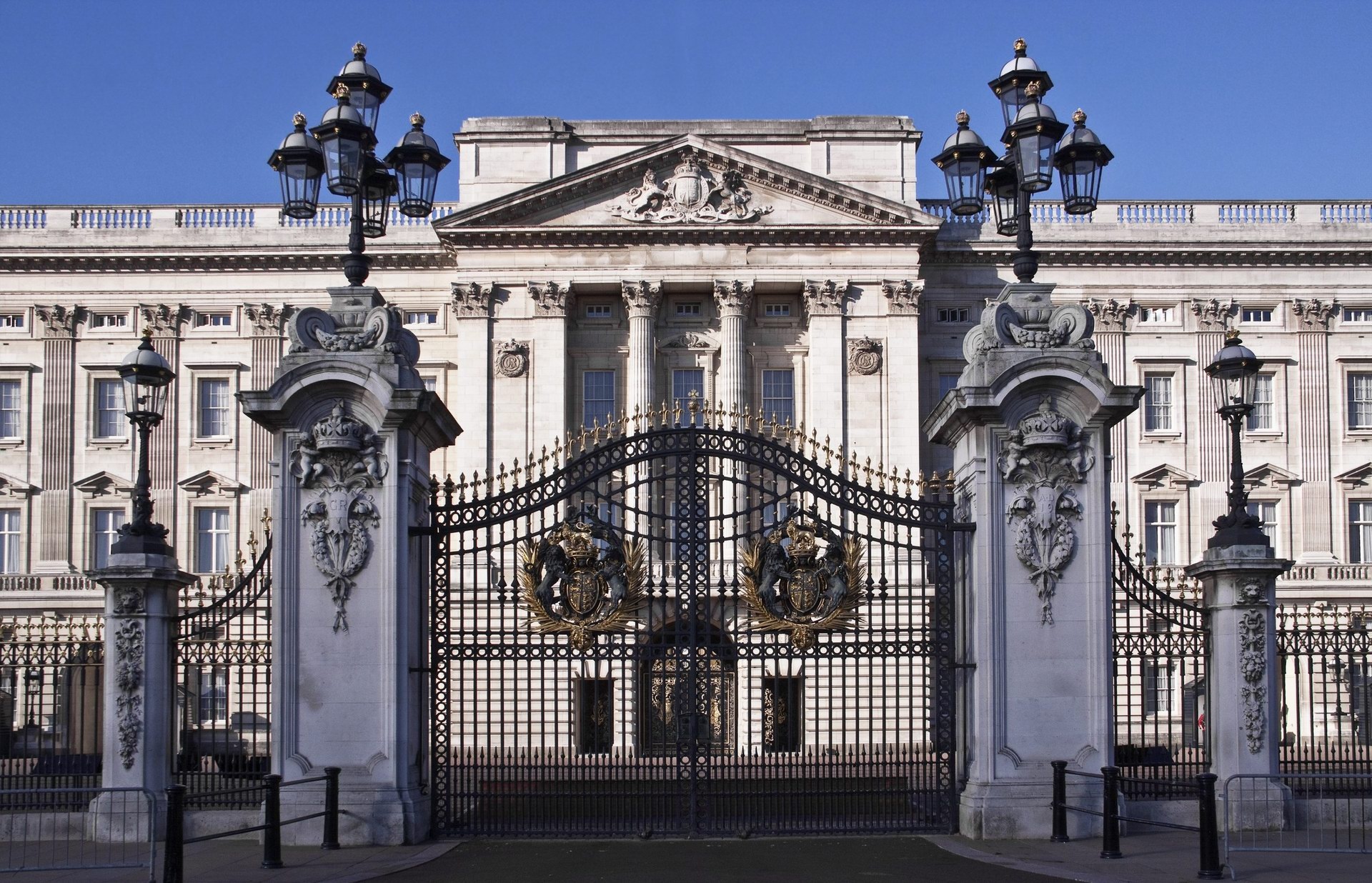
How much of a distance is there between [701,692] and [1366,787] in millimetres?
8171

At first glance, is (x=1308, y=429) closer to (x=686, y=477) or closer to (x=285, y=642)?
(x=686, y=477)

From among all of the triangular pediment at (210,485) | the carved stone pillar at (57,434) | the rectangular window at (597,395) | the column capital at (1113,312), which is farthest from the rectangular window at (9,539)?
the column capital at (1113,312)

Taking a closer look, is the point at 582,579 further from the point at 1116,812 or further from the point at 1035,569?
the point at 1116,812

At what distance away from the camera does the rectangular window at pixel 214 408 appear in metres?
51.0

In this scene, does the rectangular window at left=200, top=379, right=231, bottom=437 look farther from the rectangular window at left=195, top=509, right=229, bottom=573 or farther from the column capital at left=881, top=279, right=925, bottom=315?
the column capital at left=881, top=279, right=925, bottom=315

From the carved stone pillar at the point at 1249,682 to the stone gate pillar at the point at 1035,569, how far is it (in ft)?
4.75

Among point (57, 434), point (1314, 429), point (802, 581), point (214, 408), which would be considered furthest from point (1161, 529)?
point (802, 581)

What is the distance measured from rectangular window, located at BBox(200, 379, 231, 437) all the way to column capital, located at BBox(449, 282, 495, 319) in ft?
27.4

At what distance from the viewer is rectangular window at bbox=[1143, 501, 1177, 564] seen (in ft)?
163

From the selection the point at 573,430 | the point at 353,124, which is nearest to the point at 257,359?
the point at 573,430

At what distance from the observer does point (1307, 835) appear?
54.5 feet

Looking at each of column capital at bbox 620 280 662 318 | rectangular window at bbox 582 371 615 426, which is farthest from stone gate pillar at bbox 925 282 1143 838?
rectangular window at bbox 582 371 615 426

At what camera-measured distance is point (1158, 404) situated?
50750 mm

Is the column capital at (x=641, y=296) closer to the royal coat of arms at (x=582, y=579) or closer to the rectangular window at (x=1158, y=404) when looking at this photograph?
the rectangular window at (x=1158, y=404)
